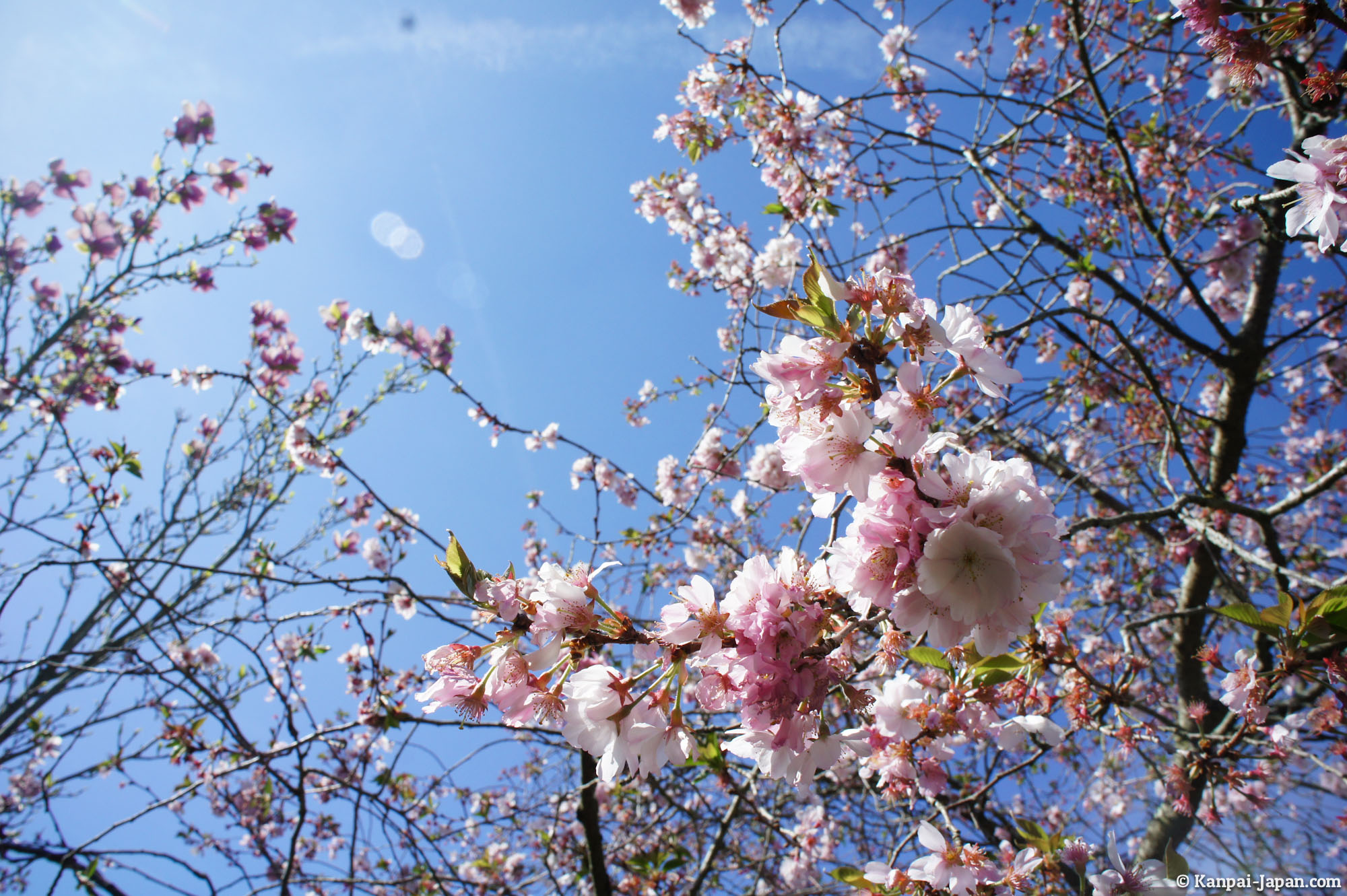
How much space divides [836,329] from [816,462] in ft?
0.66

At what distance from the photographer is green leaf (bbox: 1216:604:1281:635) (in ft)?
3.96

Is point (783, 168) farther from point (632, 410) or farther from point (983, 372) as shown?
point (983, 372)

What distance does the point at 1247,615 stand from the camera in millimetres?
1219

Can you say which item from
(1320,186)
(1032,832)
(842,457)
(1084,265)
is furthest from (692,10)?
(1032,832)

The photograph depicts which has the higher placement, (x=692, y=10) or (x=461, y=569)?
(x=692, y=10)

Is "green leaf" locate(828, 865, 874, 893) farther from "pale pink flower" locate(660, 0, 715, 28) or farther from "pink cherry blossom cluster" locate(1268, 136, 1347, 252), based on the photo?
"pale pink flower" locate(660, 0, 715, 28)

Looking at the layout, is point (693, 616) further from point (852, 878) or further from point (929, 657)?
point (852, 878)

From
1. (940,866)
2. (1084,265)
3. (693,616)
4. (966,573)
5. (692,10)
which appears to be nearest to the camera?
(966,573)

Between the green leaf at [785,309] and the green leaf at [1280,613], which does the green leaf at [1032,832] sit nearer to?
the green leaf at [1280,613]

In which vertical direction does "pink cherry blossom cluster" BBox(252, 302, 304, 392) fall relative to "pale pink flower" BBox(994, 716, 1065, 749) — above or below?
above

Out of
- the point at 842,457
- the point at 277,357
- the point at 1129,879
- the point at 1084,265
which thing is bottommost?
the point at 1129,879

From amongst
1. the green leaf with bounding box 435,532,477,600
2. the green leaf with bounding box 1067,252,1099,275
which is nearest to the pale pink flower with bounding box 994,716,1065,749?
the green leaf with bounding box 435,532,477,600

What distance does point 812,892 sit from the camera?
2.77 meters

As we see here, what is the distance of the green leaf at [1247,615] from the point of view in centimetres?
121
